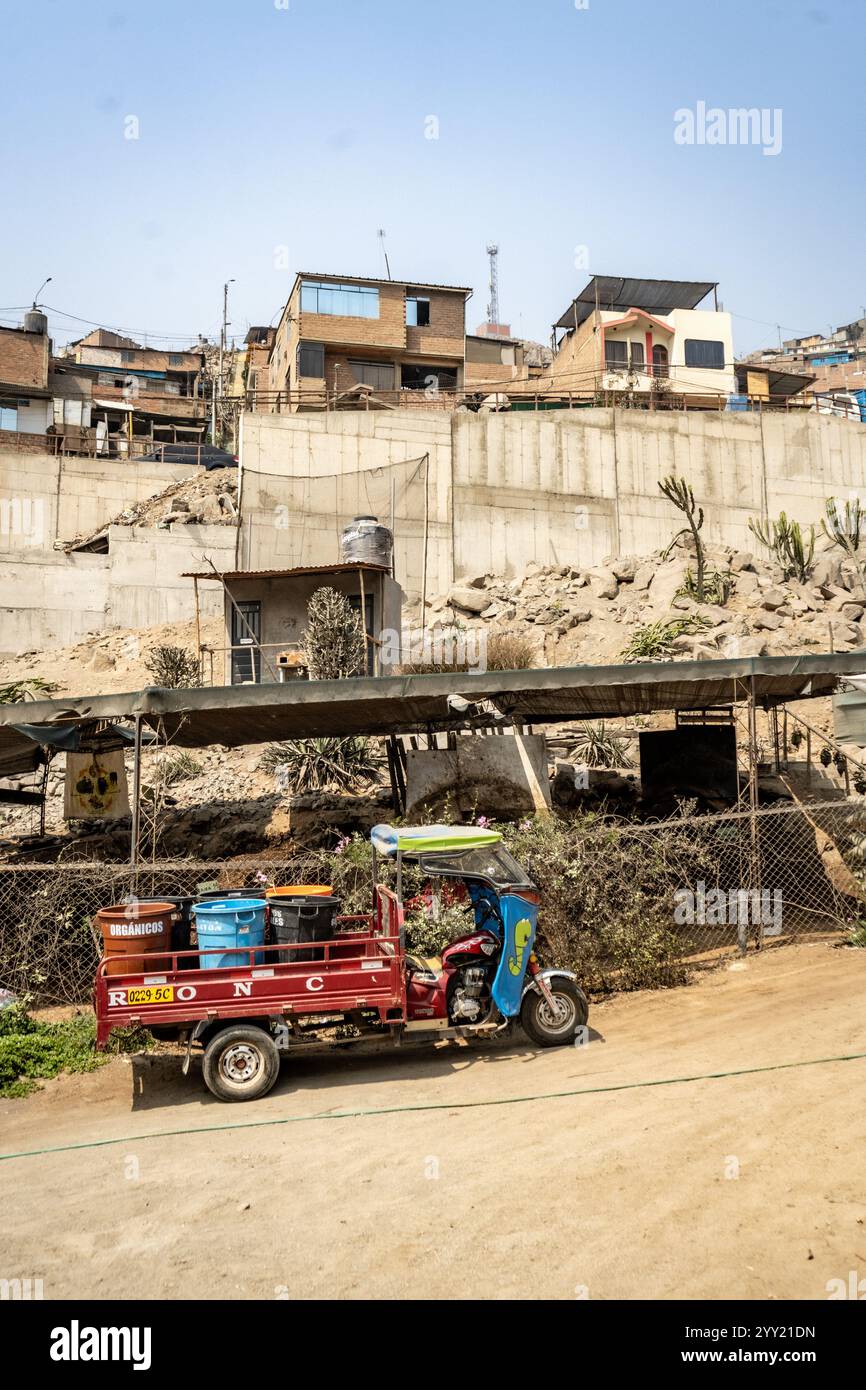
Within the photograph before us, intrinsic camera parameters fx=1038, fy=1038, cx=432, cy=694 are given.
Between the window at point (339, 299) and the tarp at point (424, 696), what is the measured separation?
3258 centimetres

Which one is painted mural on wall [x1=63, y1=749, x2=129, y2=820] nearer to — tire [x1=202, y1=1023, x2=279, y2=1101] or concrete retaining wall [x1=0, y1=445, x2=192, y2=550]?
tire [x1=202, y1=1023, x2=279, y2=1101]

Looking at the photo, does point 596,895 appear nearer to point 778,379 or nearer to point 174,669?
point 174,669

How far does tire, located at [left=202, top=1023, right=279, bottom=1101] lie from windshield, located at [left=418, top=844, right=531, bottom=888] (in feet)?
5.95

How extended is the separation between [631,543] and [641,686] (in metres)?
20.4

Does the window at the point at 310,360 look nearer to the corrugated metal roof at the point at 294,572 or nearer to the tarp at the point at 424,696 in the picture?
the corrugated metal roof at the point at 294,572

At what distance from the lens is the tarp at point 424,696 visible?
11.0 metres

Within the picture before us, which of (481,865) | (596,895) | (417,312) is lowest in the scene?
(596,895)

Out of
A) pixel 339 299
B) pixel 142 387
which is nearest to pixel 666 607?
pixel 339 299

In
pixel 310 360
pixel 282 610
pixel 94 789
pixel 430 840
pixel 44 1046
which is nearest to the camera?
pixel 430 840

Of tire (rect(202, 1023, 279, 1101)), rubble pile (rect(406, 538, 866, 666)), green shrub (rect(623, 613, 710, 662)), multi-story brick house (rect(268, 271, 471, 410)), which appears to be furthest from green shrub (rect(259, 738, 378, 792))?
multi-story brick house (rect(268, 271, 471, 410))

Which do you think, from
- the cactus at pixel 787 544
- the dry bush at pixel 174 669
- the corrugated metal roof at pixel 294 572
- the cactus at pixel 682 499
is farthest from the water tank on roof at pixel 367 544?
the cactus at pixel 787 544

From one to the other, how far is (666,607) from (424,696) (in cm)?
Answer: 1511

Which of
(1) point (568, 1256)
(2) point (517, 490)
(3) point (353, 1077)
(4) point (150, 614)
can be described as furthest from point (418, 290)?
(1) point (568, 1256)

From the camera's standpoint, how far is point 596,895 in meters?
10.2
